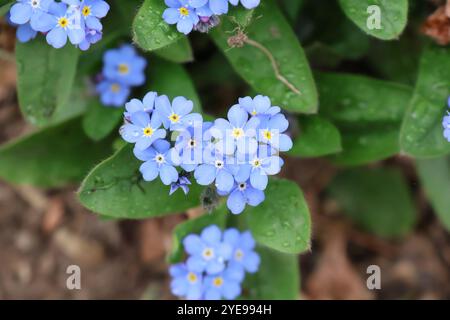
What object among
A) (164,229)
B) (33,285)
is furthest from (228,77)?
(33,285)

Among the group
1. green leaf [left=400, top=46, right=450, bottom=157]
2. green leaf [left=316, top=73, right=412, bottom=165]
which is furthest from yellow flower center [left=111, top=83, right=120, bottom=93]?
green leaf [left=400, top=46, right=450, bottom=157]

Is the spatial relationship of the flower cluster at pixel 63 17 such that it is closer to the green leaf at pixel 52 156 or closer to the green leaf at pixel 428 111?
the green leaf at pixel 52 156

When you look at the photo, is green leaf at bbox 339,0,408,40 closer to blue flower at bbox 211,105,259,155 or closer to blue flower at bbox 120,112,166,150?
blue flower at bbox 211,105,259,155

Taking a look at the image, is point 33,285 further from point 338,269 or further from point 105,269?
point 338,269

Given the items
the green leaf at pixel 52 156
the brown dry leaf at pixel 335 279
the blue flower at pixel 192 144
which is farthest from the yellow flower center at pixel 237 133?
the brown dry leaf at pixel 335 279

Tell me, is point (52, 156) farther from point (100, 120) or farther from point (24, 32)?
point (24, 32)
